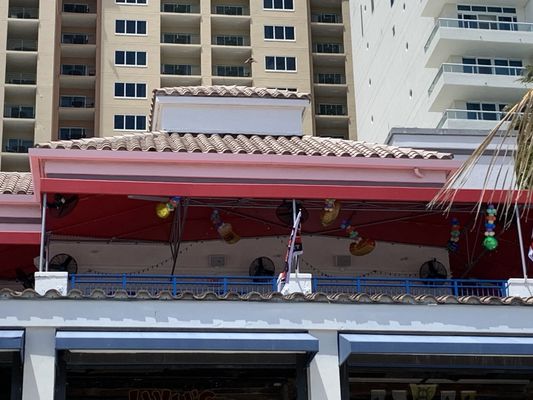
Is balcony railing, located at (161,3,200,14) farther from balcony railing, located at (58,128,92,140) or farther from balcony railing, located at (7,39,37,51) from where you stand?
balcony railing, located at (58,128,92,140)

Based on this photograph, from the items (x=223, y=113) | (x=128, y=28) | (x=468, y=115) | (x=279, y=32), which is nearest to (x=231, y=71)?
(x=279, y=32)

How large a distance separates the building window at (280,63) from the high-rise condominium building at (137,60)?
75 mm

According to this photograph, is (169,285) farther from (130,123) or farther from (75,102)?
(75,102)

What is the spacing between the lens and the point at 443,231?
29.9 metres

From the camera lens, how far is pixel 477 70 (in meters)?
60.9

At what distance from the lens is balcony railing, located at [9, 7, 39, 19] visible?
80750 millimetres

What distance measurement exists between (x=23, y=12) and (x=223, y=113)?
53.6 metres

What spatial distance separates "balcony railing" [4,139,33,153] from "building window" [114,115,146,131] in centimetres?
639

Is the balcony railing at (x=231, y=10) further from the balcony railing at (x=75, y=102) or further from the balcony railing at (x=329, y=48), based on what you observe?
the balcony railing at (x=75, y=102)

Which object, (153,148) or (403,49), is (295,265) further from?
(403,49)

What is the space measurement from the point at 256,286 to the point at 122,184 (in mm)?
4785

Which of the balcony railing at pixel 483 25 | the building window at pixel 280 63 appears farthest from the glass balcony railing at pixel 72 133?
the balcony railing at pixel 483 25

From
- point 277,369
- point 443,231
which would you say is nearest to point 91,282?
point 277,369

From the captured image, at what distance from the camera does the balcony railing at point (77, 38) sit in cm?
8212
